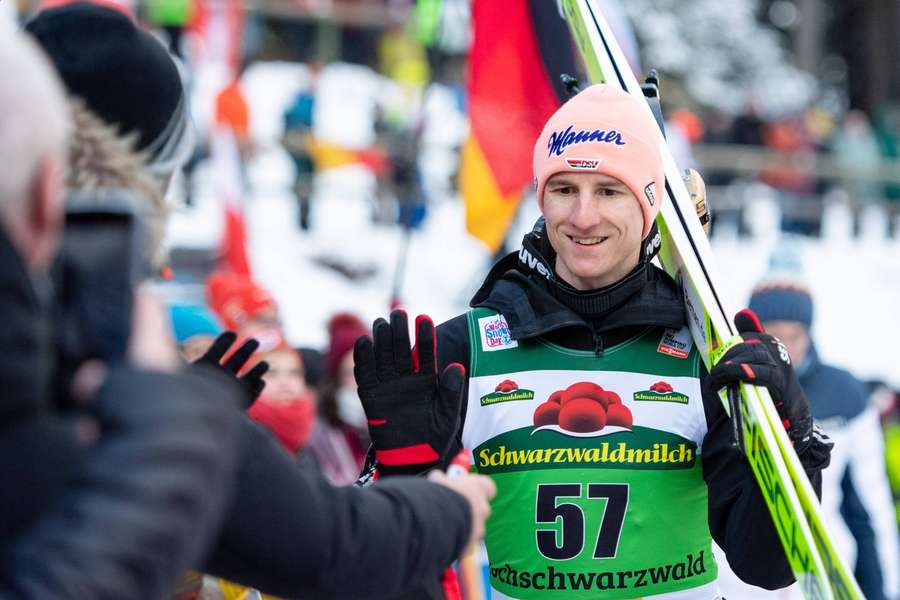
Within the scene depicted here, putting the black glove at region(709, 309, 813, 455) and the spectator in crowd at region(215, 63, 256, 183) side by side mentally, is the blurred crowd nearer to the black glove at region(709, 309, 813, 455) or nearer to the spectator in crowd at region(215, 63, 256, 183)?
the spectator in crowd at region(215, 63, 256, 183)

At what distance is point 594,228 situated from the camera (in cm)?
305

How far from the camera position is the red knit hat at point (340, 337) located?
6.19m

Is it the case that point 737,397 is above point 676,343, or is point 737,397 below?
below

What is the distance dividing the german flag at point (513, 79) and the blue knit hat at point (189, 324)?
61.5 inches

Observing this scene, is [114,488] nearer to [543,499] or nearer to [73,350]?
[73,350]

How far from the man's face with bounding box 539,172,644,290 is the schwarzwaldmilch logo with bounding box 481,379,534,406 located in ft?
0.95

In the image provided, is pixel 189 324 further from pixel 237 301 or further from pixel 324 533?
pixel 324 533

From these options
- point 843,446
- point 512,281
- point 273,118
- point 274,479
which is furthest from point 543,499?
point 273,118

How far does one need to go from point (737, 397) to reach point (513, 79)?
249cm

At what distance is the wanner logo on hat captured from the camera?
122 inches

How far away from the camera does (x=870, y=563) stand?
17.3ft

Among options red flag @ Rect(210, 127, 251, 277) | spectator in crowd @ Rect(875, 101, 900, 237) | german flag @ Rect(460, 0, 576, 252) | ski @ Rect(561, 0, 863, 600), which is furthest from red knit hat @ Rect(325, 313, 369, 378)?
spectator in crowd @ Rect(875, 101, 900, 237)

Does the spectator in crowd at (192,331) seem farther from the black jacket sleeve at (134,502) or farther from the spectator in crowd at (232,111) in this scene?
the spectator in crowd at (232,111)

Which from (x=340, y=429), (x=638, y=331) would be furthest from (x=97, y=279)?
(x=340, y=429)
